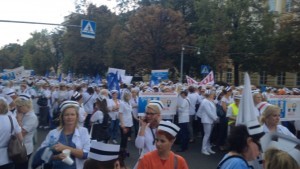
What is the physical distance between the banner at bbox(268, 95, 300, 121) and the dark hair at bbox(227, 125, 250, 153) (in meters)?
7.49

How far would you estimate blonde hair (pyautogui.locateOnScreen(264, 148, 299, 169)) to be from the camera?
2869 mm

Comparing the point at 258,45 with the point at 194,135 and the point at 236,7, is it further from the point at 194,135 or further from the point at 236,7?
the point at 194,135

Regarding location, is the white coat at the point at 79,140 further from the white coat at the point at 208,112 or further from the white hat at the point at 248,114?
the white coat at the point at 208,112

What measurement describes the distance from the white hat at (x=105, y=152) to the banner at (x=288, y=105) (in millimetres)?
8340

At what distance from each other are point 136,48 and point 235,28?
415 inches

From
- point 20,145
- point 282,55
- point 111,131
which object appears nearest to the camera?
point 20,145

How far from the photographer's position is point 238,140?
3553 millimetres

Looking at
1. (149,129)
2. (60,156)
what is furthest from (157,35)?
(60,156)

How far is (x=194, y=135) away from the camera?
14.7 metres

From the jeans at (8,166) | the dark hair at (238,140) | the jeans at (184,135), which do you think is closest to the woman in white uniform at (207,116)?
the jeans at (184,135)

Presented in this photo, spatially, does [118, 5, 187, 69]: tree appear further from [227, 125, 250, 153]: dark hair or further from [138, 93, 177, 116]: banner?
[227, 125, 250, 153]: dark hair

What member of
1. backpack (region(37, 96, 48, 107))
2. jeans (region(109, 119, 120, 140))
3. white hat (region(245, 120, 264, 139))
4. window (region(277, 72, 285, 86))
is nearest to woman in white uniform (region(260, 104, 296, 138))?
white hat (region(245, 120, 264, 139))

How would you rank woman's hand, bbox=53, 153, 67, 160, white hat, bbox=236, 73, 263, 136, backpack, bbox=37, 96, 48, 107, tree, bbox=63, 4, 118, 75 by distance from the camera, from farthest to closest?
tree, bbox=63, 4, 118, 75 → backpack, bbox=37, 96, 48, 107 → woman's hand, bbox=53, 153, 67, 160 → white hat, bbox=236, 73, 263, 136

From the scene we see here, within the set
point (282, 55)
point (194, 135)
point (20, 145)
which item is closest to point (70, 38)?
point (282, 55)
